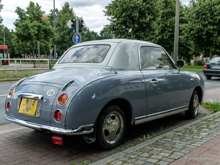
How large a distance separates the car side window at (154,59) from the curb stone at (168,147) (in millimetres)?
1216

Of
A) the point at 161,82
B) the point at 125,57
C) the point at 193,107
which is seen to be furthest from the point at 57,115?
the point at 193,107

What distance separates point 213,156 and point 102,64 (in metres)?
2.02

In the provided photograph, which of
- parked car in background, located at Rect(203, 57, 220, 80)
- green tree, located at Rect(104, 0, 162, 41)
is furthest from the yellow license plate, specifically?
green tree, located at Rect(104, 0, 162, 41)

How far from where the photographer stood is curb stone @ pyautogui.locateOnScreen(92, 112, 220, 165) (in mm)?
3126

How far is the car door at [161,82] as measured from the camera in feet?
13.8

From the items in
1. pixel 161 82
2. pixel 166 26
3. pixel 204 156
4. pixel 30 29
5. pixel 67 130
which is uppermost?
pixel 166 26

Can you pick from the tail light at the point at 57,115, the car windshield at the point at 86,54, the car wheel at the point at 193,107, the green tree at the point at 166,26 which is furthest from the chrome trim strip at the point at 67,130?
the green tree at the point at 166,26

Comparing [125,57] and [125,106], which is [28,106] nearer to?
[125,106]

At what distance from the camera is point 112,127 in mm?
3596

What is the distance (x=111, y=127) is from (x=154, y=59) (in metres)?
1.73

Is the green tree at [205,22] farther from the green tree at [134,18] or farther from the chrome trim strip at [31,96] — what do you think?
the chrome trim strip at [31,96]

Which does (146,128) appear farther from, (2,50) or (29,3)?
(2,50)

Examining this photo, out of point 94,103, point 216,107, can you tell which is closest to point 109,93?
point 94,103

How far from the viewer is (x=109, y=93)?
342 cm
